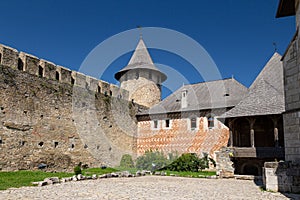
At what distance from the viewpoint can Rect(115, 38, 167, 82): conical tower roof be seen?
2432 cm

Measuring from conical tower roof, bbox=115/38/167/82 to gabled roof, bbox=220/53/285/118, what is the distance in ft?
37.1

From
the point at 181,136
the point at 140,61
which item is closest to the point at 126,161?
the point at 181,136

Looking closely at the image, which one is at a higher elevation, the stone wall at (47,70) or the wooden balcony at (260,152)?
the stone wall at (47,70)

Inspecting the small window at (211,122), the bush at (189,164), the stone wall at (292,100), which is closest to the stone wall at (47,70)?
the small window at (211,122)

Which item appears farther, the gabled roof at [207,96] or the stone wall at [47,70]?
the gabled roof at [207,96]

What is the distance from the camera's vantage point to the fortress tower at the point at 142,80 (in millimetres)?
23750

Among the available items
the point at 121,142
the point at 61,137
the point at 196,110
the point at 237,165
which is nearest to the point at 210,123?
the point at 196,110

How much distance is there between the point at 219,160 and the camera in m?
13.2

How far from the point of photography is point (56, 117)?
14.8 meters

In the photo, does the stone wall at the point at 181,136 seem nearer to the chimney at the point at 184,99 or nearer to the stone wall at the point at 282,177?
the chimney at the point at 184,99

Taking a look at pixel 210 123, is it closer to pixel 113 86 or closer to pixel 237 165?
pixel 237 165

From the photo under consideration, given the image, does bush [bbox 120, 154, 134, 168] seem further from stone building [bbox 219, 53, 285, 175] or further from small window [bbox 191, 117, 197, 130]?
stone building [bbox 219, 53, 285, 175]

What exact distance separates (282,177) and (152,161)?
1041 centimetres

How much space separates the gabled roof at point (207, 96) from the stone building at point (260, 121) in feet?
7.88
